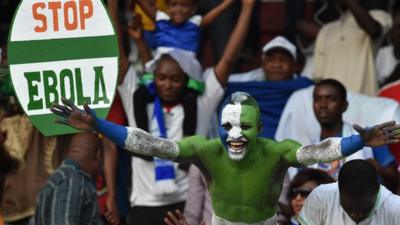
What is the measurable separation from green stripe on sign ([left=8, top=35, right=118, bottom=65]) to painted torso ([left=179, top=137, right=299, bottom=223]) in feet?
2.41

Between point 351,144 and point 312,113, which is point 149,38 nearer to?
point 312,113

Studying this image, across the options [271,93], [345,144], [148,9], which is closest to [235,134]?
[345,144]

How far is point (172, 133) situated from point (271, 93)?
3.25ft

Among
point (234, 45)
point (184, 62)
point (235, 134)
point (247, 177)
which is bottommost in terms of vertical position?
point (247, 177)

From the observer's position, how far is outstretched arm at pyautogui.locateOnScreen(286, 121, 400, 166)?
19.2ft

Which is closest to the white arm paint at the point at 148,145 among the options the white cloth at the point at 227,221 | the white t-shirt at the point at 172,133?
the white cloth at the point at 227,221

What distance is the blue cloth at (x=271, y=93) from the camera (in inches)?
357

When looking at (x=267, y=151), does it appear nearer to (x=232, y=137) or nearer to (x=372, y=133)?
(x=232, y=137)

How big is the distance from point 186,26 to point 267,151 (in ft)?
8.65

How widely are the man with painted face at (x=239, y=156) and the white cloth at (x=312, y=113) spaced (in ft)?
7.51

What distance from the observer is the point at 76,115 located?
593cm

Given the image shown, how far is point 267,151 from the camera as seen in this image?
6.33 meters

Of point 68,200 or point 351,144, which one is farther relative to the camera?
point 68,200

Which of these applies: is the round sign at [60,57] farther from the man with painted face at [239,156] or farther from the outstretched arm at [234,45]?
the outstretched arm at [234,45]
